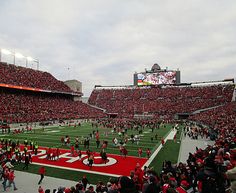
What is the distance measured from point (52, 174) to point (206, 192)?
983 centimetres

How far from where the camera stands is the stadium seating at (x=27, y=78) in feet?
162

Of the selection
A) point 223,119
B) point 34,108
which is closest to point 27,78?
point 34,108

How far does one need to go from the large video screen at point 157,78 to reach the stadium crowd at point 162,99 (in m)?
2.70

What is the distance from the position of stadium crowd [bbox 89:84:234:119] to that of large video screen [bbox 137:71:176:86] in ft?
8.86

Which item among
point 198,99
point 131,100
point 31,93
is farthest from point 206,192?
point 131,100

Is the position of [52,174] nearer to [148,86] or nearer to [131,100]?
[131,100]

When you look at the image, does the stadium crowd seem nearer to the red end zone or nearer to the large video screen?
the large video screen

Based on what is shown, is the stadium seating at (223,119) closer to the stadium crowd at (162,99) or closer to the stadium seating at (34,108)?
the stadium crowd at (162,99)

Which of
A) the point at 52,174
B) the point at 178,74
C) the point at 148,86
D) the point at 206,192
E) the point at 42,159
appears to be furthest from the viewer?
the point at 148,86

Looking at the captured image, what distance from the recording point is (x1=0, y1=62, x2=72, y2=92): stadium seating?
49.3 m

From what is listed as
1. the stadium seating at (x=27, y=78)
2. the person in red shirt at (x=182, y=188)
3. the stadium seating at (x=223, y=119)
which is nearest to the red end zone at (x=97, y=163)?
the person in red shirt at (x=182, y=188)

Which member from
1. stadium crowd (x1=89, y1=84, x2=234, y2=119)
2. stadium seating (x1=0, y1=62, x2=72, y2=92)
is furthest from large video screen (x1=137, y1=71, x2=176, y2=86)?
stadium seating (x1=0, y1=62, x2=72, y2=92)

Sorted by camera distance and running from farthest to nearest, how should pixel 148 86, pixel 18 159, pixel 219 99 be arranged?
pixel 148 86 → pixel 219 99 → pixel 18 159

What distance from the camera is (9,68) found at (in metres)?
54.5
